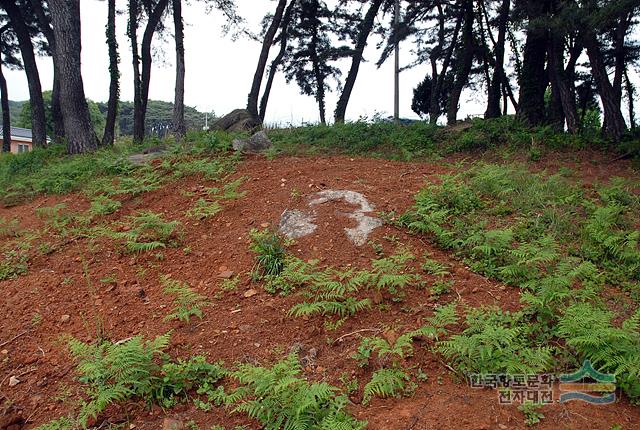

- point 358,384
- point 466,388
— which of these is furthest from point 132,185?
point 466,388

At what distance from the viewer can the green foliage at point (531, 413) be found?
2193 mm

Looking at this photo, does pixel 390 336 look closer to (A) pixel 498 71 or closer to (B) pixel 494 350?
(B) pixel 494 350

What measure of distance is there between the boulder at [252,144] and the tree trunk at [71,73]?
386 cm

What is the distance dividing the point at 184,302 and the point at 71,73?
26.1ft

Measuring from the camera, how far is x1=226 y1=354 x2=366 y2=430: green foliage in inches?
88.0

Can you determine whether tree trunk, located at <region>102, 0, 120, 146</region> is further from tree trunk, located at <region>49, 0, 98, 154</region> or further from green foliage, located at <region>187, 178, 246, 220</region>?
green foliage, located at <region>187, 178, 246, 220</region>

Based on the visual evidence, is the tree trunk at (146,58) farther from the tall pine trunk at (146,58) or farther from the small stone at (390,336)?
the small stone at (390,336)

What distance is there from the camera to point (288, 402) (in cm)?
235

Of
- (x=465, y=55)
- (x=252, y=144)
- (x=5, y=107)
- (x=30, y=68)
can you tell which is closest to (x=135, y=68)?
(x=30, y=68)

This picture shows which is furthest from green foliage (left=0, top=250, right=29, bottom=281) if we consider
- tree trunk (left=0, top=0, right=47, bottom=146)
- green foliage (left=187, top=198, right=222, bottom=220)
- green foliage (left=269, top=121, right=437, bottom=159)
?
tree trunk (left=0, top=0, right=47, bottom=146)

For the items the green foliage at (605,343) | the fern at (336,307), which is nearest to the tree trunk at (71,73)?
Result: the fern at (336,307)

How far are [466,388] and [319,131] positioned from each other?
7.53 meters

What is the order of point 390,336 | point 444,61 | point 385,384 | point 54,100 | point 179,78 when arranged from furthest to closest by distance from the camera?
1. point 444,61
2. point 54,100
3. point 179,78
4. point 390,336
5. point 385,384

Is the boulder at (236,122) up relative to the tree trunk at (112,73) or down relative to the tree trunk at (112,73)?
down
